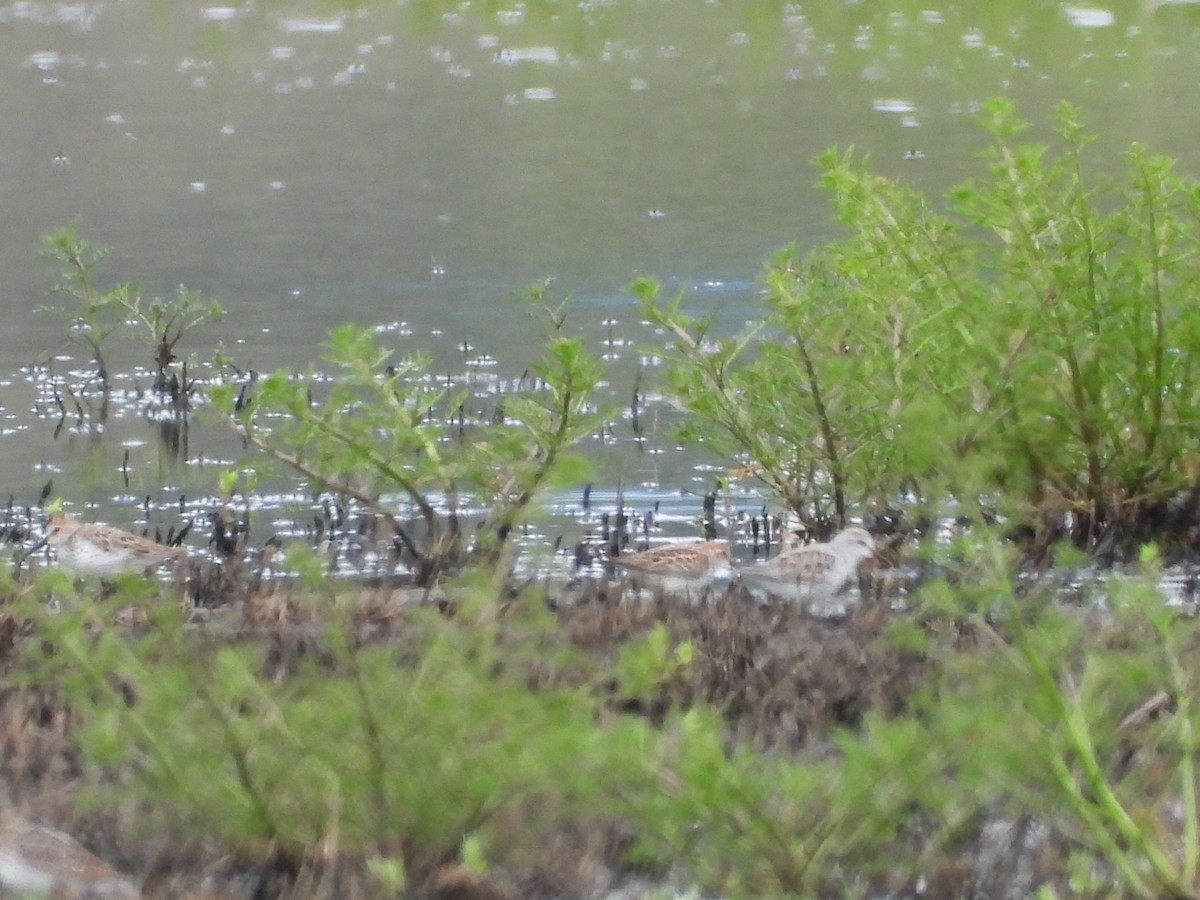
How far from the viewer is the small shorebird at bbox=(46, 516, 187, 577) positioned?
6238 mm

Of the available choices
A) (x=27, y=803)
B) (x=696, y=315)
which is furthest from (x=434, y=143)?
(x=27, y=803)

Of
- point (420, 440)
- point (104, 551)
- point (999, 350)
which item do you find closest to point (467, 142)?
point (104, 551)

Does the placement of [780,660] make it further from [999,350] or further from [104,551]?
[104,551]

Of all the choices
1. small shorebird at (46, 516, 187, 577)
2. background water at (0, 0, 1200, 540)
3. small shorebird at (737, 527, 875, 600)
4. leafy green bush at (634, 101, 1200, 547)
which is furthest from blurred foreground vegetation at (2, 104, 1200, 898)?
background water at (0, 0, 1200, 540)

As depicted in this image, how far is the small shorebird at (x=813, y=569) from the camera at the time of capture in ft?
19.4

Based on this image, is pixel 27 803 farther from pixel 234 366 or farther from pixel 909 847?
pixel 234 366

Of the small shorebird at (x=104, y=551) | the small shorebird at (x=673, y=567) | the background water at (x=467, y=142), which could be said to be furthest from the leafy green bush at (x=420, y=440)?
the background water at (x=467, y=142)

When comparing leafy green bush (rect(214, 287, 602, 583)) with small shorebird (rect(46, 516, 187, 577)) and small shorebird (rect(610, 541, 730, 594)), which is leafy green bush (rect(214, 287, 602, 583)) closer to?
small shorebird (rect(610, 541, 730, 594))

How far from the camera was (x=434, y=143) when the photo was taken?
19562 millimetres

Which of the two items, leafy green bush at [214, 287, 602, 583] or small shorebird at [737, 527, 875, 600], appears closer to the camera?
leafy green bush at [214, 287, 602, 583]

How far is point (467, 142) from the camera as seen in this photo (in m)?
19.5

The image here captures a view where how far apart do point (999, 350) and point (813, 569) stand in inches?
35.7

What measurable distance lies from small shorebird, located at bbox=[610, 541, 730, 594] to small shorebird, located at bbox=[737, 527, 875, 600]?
146 millimetres

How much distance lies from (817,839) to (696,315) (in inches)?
323
